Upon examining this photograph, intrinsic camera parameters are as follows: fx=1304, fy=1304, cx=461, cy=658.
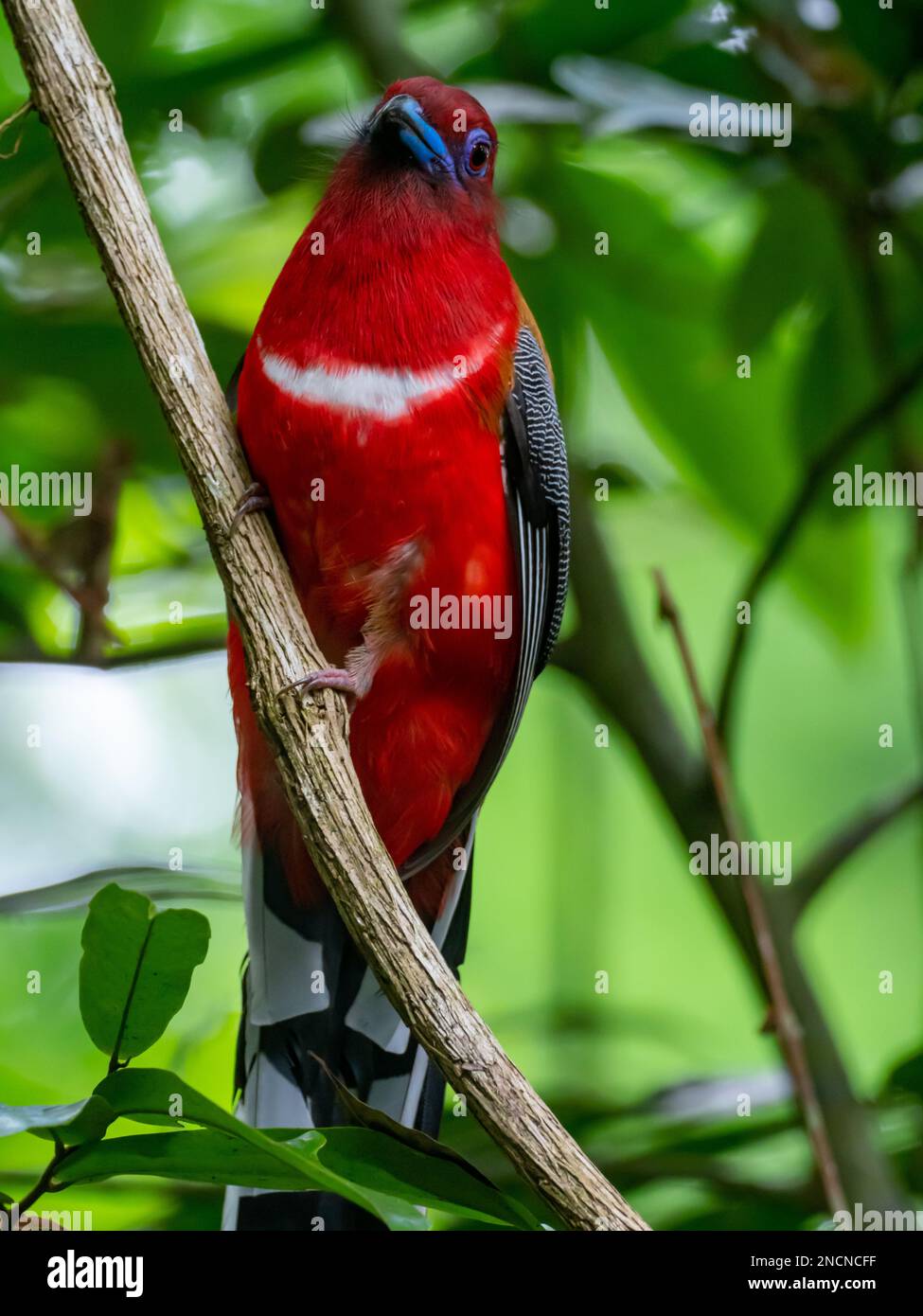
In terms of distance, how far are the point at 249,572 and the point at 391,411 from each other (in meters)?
0.28

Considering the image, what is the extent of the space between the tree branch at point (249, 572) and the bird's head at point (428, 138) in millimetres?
328

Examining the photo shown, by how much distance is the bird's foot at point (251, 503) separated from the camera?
1.22m

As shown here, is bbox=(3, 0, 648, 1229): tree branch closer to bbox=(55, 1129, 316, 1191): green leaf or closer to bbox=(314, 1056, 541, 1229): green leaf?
bbox=(314, 1056, 541, 1229): green leaf

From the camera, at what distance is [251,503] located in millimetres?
1304

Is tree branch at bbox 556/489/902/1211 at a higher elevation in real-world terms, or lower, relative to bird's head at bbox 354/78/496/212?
lower

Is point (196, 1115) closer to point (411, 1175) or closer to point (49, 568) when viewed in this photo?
point (411, 1175)

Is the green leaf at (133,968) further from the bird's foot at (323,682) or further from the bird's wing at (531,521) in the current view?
the bird's wing at (531,521)

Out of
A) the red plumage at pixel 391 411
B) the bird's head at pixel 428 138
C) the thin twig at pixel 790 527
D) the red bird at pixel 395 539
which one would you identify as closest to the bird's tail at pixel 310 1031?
the red bird at pixel 395 539

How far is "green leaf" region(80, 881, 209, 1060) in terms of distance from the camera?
0.99 meters

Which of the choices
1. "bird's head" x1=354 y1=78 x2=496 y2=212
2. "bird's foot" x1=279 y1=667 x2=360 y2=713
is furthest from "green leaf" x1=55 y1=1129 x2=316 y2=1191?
"bird's head" x1=354 y1=78 x2=496 y2=212

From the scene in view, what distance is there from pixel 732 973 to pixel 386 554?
1034 millimetres

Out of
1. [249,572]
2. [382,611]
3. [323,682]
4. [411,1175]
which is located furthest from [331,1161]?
[382,611]

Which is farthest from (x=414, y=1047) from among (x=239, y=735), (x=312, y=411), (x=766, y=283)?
(x=766, y=283)

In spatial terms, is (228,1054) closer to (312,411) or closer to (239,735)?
(239,735)
